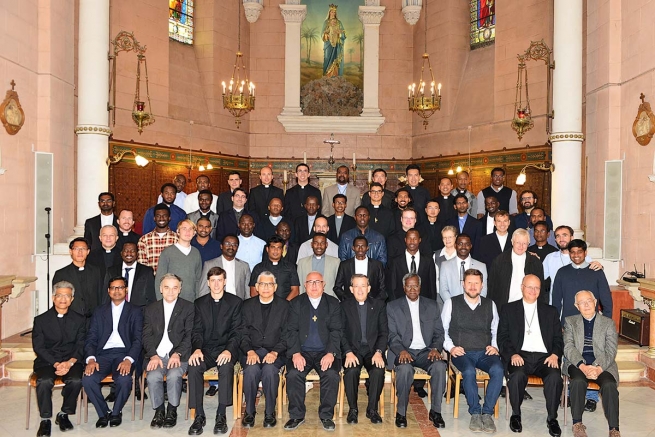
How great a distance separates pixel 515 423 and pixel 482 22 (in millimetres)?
11216

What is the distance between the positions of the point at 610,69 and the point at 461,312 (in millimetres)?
5508

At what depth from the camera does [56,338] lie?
19.6ft

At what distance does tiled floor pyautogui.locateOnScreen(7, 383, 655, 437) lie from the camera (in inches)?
221

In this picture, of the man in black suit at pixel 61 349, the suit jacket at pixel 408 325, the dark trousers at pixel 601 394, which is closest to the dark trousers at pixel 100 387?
the man in black suit at pixel 61 349

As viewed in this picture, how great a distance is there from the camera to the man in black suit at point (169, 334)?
5840mm

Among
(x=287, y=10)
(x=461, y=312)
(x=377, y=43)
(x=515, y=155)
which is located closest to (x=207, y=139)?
(x=287, y=10)

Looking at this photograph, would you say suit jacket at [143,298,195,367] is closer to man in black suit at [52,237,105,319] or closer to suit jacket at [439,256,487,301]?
man in black suit at [52,237,105,319]

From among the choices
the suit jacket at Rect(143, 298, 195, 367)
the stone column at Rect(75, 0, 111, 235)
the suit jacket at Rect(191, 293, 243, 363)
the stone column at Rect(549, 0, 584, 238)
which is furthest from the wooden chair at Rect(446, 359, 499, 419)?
the stone column at Rect(75, 0, 111, 235)

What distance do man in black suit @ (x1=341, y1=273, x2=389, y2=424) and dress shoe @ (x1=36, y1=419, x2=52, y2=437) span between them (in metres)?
2.73

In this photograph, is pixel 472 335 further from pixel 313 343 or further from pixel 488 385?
pixel 313 343

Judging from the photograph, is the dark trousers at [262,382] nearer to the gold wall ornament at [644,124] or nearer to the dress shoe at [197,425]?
the dress shoe at [197,425]

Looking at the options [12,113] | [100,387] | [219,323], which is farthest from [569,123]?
[12,113]

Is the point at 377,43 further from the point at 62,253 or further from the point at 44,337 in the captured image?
the point at 44,337

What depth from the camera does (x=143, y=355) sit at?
6.09 metres
